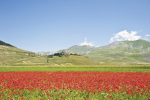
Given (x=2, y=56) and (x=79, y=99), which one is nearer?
(x=79, y=99)

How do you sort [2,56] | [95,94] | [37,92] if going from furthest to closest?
[2,56] → [37,92] → [95,94]

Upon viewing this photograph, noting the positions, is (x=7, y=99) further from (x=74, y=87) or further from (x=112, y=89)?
(x=112, y=89)

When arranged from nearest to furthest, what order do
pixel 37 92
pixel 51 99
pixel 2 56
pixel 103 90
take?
pixel 51 99 → pixel 37 92 → pixel 103 90 → pixel 2 56

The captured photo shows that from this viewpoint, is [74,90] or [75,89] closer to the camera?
[74,90]

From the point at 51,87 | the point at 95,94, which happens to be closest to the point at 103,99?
the point at 95,94

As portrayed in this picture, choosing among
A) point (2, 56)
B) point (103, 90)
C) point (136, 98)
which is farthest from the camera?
point (2, 56)

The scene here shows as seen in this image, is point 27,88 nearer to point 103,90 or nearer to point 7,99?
point 7,99

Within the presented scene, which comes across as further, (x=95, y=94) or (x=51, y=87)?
(x=51, y=87)

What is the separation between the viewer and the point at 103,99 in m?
8.73

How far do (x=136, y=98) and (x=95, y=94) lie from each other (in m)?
2.99

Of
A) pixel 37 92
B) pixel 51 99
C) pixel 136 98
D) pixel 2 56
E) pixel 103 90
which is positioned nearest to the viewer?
pixel 51 99

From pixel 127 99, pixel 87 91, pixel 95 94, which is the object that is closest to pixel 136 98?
pixel 127 99

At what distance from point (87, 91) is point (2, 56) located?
21226 centimetres

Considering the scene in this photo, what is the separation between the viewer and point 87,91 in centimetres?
1040
